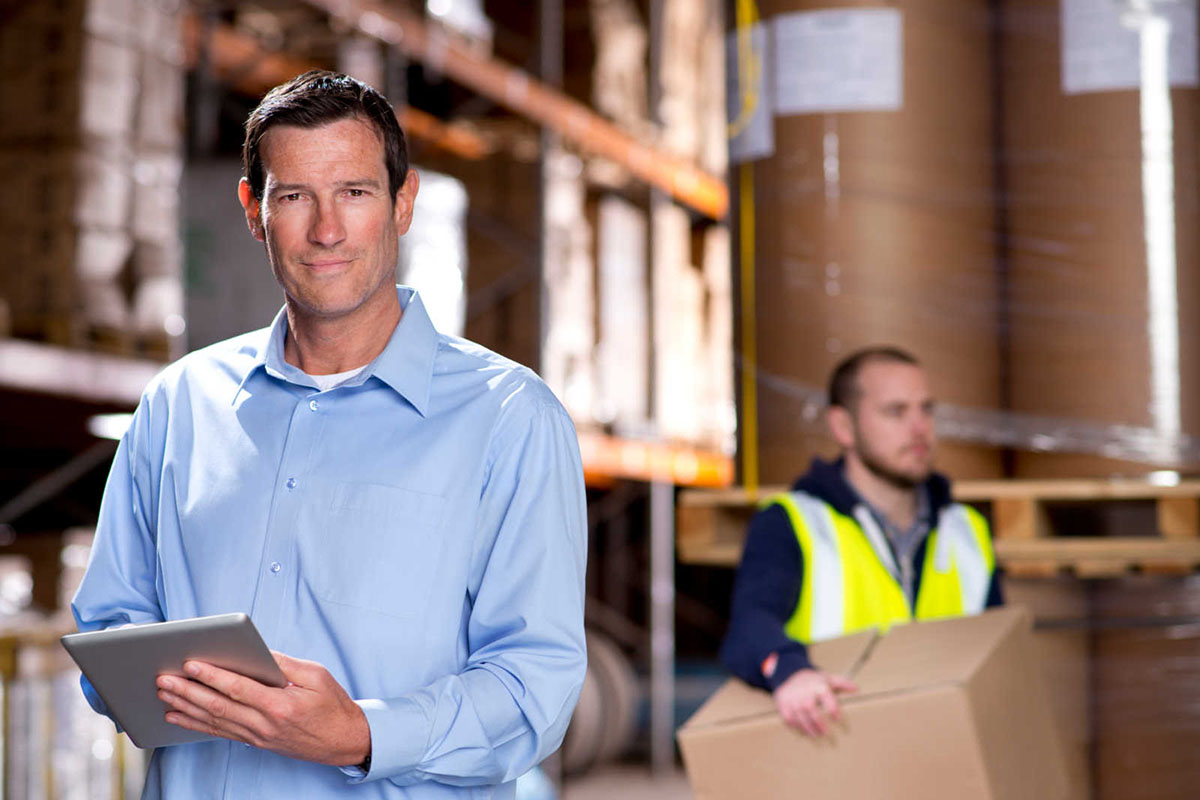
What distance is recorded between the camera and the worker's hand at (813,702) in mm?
2633

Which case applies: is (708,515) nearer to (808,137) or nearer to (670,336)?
(808,137)

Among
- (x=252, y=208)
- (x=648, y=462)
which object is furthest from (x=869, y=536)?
(x=648, y=462)

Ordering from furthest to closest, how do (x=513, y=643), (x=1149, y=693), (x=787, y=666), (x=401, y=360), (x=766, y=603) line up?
(x=1149, y=693) → (x=766, y=603) → (x=787, y=666) → (x=401, y=360) → (x=513, y=643)

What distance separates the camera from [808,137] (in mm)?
3432

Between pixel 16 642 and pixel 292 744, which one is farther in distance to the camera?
pixel 16 642

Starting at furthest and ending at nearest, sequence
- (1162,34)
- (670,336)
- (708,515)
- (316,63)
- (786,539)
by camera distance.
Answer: (670,336) → (316,63) → (708,515) → (1162,34) → (786,539)

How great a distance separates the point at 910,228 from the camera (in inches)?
131

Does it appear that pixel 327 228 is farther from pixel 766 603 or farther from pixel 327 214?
pixel 766 603

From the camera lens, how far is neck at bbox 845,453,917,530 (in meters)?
3.12

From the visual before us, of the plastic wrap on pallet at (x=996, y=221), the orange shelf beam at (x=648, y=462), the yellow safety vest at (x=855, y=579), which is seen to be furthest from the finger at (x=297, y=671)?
the orange shelf beam at (x=648, y=462)

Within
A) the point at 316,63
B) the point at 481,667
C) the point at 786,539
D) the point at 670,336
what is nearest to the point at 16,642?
the point at 786,539

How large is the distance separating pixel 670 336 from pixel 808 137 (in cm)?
446

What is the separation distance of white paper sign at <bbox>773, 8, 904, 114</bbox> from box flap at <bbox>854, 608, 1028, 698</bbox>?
121 cm

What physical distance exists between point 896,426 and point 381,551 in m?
1.74
